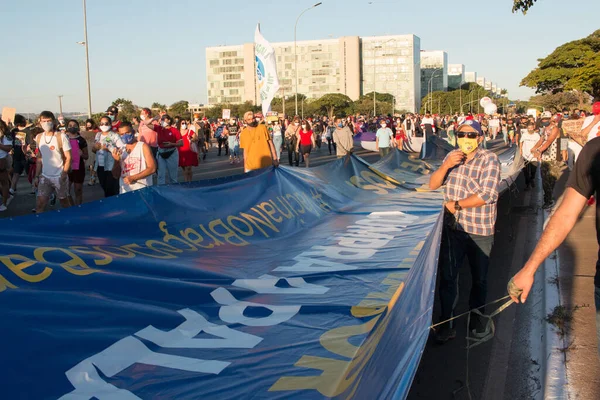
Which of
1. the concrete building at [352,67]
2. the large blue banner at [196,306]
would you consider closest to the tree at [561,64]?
the large blue banner at [196,306]

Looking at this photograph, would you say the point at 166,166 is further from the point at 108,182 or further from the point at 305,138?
the point at 305,138

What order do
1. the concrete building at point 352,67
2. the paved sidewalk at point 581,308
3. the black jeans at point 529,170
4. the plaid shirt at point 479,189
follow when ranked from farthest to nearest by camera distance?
1. the concrete building at point 352,67
2. the black jeans at point 529,170
3. the plaid shirt at point 479,189
4. the paved sidewalk at point 581,308

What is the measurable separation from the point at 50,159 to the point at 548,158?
37.5 ft

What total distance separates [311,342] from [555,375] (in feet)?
5.96

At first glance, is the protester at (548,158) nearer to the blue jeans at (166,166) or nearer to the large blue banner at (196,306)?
the large blue banner at (196,306)

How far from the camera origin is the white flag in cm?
1888

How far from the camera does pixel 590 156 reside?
10.8ft

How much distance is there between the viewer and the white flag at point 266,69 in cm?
1888

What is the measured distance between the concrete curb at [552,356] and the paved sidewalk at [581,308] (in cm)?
5

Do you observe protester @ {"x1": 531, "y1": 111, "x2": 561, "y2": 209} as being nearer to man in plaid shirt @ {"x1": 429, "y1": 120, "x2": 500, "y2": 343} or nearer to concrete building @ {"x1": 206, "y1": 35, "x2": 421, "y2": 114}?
man in plaid shirt @ {"x1": 429, "y1": 120, "x2": 500, "y2": 343}

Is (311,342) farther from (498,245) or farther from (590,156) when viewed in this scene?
(498,245)

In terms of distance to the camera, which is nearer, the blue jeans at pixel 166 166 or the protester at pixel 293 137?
the blue jeans at pixel 166 166

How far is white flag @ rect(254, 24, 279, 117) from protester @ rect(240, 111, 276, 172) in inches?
311

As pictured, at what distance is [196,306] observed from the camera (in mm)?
4812
